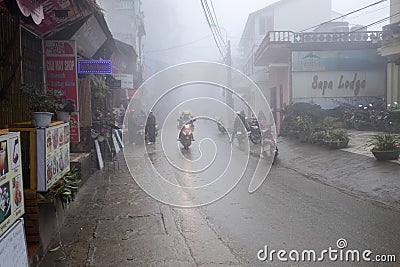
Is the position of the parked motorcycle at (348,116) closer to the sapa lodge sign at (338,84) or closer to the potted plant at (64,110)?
the sapa lodge sign at (338,84)

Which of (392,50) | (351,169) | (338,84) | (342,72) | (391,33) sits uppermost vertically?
(391,33)

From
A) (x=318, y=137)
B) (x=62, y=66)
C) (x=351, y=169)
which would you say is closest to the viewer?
(x=62, y=66)

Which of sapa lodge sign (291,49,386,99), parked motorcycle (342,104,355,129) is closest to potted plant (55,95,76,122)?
parked motorcycle (342,104,355,129)

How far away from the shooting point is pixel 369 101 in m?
19.0

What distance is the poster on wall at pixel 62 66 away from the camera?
8.21 meters

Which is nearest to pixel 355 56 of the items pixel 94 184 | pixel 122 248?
pixel 94 184

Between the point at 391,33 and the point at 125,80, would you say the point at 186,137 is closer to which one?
the point at 125,80

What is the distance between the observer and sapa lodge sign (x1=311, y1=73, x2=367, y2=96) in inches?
758

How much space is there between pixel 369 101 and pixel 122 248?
16.6 m

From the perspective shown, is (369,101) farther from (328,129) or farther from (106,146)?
(106,146)

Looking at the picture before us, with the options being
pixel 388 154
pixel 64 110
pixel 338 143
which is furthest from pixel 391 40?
pixel 64 110

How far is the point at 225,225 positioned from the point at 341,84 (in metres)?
15.2

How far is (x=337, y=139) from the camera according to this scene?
13.1m

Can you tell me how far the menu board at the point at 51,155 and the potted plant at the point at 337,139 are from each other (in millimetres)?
9176
